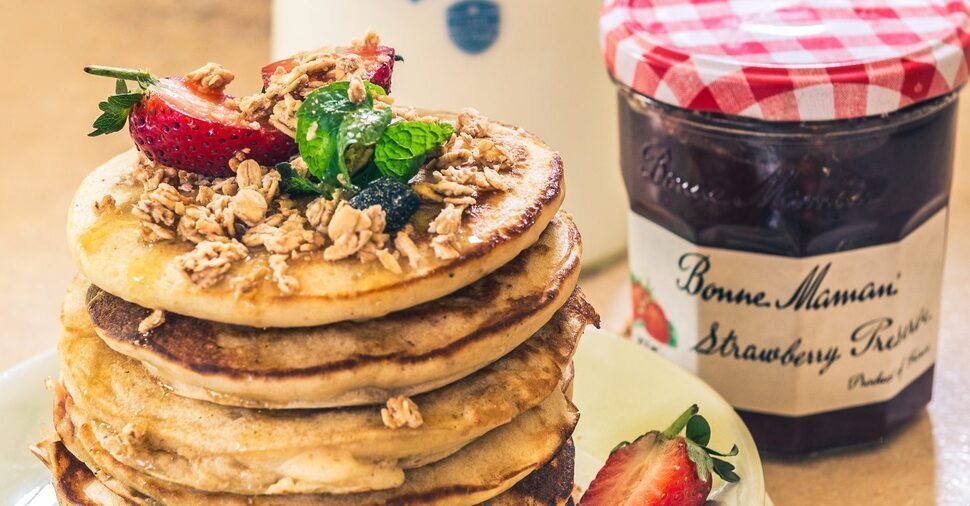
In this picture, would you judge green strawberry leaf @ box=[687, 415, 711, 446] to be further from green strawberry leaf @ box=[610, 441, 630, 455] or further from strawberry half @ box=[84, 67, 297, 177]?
strawberry half @ box=[84, 67, 297, 177]

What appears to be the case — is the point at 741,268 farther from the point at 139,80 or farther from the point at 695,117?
the point at 139,80

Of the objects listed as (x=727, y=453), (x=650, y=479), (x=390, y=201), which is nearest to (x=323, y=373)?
(x=390, y=201)

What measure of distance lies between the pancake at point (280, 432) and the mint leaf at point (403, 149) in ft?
0.64

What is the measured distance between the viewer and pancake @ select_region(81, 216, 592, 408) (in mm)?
963

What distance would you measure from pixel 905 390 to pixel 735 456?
384 millimetres

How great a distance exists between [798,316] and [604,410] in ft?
0.85

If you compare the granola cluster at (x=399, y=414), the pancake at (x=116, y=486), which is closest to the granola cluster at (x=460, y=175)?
the granola cluster at (x=399, y=414)

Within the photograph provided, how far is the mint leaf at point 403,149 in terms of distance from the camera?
1052mm

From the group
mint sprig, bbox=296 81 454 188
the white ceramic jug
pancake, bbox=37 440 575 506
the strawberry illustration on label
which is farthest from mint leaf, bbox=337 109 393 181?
the white ceramic jug

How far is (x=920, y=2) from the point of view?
4.85 ft

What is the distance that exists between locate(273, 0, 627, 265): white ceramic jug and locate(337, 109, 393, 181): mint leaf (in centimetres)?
73

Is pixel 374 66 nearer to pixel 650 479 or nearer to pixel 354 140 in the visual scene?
pixel 354 140

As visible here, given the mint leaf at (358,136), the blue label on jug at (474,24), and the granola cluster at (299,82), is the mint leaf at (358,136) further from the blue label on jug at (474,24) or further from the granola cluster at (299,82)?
the blue label on jug at (474,24)

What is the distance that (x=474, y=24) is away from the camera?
1749mm
